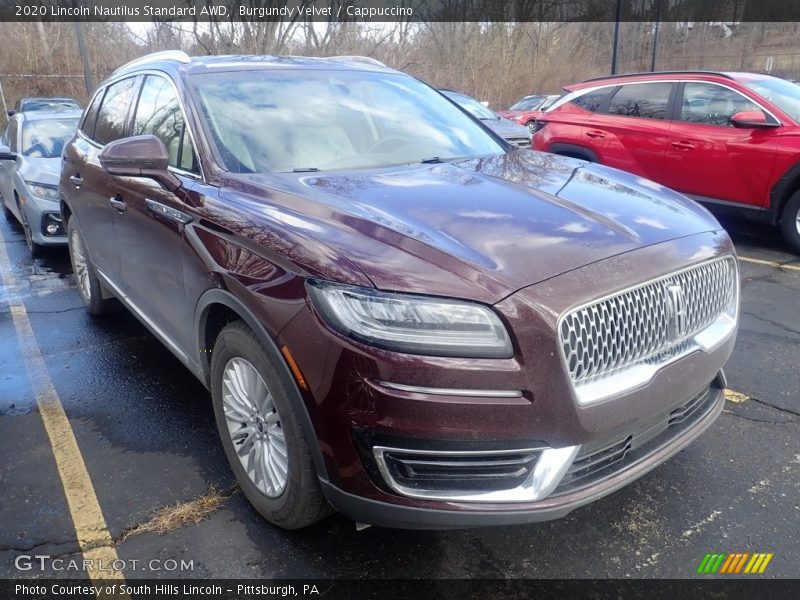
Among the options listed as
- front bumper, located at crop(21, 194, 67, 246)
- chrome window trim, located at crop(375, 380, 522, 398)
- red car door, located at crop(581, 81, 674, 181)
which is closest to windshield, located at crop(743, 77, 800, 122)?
red car door, located at crop(581, 81, 674, 181)

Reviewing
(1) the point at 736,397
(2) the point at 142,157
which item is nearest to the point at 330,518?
(2) the point at 142,157

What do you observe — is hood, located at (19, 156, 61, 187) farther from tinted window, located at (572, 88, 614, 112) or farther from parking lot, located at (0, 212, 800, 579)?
tinted window, located at (572, 88, 614, 112)

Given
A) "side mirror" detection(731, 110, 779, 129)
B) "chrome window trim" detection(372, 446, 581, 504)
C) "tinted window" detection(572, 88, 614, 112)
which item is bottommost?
"chrome window trim" detection(372, 446, 581, 504)

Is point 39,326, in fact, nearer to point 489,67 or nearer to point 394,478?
point 394,478

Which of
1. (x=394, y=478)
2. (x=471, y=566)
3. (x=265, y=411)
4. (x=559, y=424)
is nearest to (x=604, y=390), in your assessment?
(x=559, y=424)

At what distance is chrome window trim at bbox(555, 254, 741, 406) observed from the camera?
6.26 feet

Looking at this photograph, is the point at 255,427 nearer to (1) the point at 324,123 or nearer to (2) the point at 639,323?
(2) the point at 639,323

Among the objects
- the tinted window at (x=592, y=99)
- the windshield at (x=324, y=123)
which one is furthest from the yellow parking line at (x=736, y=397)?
the tinted window at (x=592, y=99)

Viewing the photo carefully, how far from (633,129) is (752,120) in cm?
139

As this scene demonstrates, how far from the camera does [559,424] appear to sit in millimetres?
1896

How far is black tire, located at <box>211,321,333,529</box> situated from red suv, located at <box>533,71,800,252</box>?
19.0ft

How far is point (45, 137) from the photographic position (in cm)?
775

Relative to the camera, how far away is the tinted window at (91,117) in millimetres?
4703

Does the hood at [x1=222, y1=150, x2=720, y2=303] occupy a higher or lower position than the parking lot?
higher
